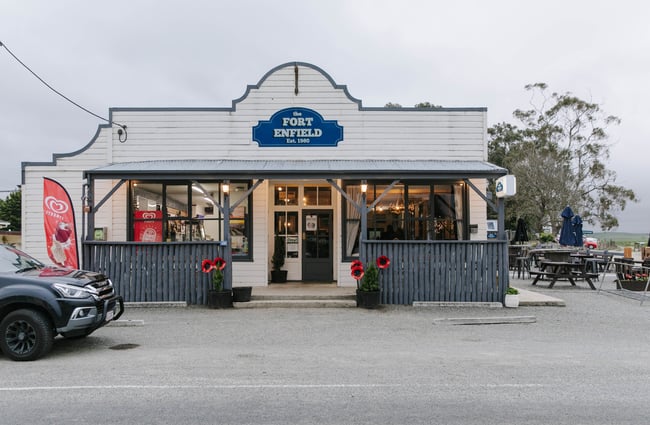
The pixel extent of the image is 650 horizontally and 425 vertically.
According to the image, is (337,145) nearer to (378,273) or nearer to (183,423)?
(378,273)

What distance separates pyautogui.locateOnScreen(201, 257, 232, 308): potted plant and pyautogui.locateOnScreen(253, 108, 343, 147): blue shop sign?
386cm

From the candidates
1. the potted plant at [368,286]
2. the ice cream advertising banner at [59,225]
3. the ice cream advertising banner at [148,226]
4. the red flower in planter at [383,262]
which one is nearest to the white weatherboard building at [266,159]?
the ice cream advertising banner at [148,226]

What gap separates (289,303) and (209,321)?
7.07ft

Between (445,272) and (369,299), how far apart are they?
1.90 m

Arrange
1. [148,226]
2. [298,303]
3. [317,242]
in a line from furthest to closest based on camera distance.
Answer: [317,242]
[148,226]
[298,303]

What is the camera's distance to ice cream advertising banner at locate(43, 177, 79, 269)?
11.8m

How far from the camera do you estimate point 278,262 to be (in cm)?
1409

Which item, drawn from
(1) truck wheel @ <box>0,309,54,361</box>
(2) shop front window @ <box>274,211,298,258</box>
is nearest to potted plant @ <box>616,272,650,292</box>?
(2) shop front window @ <box>274,211,298,258</box>

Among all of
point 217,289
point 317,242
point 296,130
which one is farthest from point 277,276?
point 296,130

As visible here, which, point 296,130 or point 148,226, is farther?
point 296,130

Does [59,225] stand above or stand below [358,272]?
above

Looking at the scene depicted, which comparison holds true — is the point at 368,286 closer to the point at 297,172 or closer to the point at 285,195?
the point at 297,172

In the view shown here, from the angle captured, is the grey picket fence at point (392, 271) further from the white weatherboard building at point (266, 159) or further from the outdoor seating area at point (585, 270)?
the outdoor seating area at point (585, 270)

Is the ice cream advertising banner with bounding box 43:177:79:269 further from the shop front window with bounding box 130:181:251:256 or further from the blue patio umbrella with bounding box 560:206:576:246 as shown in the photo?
the blue patio umbrella with bounding box 560:206:576:246
